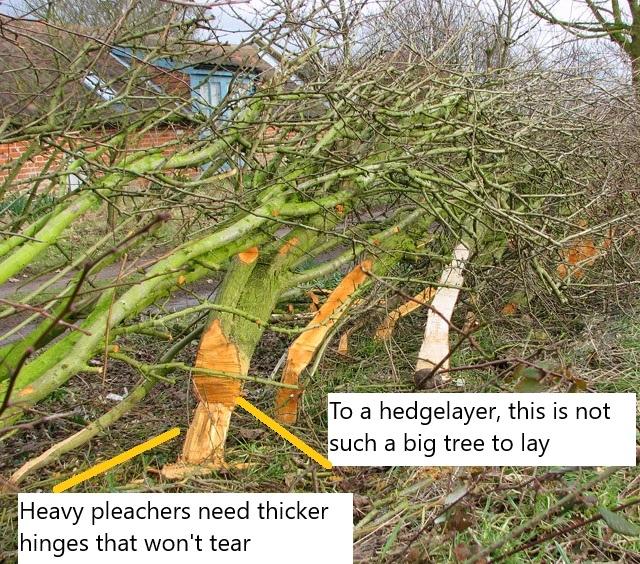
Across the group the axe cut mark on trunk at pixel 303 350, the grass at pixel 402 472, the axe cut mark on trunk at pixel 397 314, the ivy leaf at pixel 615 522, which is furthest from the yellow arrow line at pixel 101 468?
the ivy leaf at pixel 615 522

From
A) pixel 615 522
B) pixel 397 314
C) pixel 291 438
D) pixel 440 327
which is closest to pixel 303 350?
pixel 291 438

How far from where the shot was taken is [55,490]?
3232mm

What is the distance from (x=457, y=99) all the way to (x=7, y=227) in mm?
3260

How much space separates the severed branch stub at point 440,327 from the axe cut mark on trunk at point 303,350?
58 cm

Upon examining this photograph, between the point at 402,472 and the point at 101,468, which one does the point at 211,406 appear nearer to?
the point at 101,468

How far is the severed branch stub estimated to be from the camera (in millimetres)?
4180

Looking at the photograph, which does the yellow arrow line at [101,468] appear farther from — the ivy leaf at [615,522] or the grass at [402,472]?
the ivy leaf at [615,522]

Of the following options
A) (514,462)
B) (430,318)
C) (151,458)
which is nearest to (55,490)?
(151,458)

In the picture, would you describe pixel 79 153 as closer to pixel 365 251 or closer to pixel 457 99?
pixel 365 251

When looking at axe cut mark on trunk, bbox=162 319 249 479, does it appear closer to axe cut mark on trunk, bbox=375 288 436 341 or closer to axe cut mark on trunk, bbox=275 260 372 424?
axe cut mark on trunk, bbox=275 260 372 424

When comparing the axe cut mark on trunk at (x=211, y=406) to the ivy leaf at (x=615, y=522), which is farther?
the axe cut mark on trunk at (x=211, y=406)

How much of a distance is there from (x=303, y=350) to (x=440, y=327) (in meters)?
0.96

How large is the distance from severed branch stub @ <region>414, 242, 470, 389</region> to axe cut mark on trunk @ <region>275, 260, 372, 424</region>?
0.58 m

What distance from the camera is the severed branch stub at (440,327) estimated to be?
4180 mm
